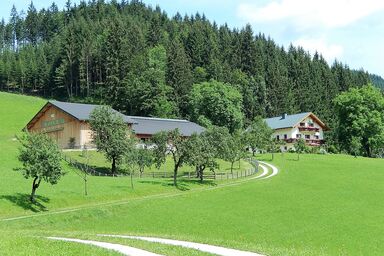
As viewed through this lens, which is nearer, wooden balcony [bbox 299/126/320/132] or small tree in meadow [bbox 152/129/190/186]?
small tree in meadow [bbox 152/129/190/186]

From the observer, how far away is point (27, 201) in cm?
4231

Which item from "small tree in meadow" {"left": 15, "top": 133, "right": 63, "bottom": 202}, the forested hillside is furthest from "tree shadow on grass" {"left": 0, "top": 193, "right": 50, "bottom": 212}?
the forested hillside

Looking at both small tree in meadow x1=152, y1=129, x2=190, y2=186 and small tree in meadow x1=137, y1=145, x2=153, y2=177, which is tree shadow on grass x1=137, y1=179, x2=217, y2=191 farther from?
small tree in meadow x1=137, y1=145, x2=153, y2=177

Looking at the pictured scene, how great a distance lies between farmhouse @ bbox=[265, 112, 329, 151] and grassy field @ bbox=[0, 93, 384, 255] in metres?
56.7

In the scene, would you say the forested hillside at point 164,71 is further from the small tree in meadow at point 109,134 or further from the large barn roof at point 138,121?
the small tree in meadow at point 109,134

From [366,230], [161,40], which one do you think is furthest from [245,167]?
[161,40]

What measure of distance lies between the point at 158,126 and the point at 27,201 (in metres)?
48.6

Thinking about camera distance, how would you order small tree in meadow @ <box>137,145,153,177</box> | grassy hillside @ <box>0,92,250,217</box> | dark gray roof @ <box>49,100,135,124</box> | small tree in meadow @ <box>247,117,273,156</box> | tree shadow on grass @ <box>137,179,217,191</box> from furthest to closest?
small tree in meadow @ <box>247,117,273,156</box> < dark gray roof @ <box>49,100,135,124</box> < small tree in meadow @ <box>137,145,153,177</box> < tree shadow on grass @ <box>137,179,217,191</box> < grassy hillside @ <box>0,92,250,217</box>

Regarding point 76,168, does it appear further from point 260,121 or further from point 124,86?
point 124,86

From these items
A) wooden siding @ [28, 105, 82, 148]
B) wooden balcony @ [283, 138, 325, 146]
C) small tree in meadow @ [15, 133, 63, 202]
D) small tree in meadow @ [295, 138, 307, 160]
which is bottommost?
small tree in meadow @ [15, 133, 63, 202]

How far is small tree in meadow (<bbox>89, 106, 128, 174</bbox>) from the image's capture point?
205ft

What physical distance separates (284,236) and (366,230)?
737 centimetres

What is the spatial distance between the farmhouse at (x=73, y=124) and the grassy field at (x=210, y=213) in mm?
13867

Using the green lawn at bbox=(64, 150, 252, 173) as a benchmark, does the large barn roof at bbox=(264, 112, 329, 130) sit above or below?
above
